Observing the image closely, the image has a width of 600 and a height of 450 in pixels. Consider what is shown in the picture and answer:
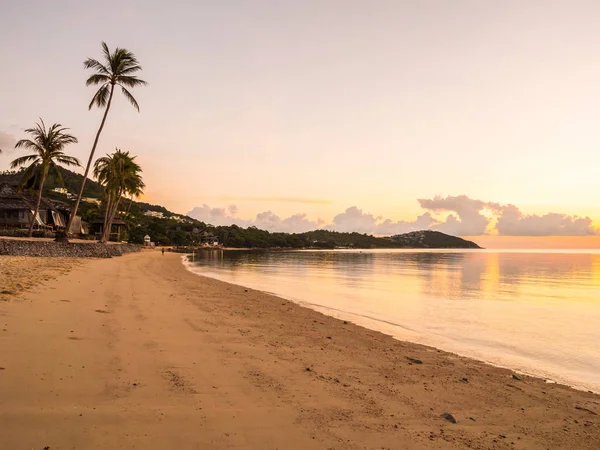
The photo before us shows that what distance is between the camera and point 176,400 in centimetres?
505

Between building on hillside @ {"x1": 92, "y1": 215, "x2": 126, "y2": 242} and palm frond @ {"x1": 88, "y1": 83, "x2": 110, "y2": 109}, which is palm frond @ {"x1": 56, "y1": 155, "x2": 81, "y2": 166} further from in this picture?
building on hillside @ {"x1": 92, "y1": 215, "x2": 126, "y2": 242}

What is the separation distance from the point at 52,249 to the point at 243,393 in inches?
1236

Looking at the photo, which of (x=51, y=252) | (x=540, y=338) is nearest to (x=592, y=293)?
(x=540, y=338)

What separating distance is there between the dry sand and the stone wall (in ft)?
69.1

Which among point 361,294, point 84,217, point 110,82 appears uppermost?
point 110,82

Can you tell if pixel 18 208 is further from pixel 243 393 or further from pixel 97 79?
pixel 243 393

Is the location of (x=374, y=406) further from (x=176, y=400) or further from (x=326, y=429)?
(x=176, y=400)

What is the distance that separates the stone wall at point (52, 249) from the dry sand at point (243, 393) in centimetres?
2106

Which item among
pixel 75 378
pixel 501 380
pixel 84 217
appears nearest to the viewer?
pixel 75 378

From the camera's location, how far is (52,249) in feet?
100

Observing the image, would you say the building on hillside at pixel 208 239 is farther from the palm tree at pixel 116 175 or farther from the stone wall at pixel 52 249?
Result: the stone wall at pixel 52 249

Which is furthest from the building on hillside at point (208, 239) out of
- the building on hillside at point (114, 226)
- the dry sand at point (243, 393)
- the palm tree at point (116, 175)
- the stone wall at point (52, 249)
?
the dry sand at point (243, 393)

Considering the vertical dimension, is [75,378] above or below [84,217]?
below

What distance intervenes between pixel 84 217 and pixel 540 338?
87752mm
